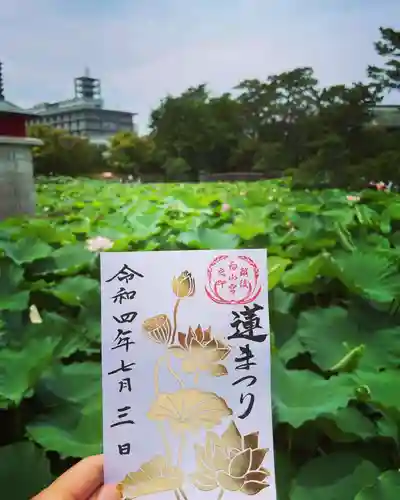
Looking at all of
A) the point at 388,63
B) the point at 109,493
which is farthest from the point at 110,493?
the point at 388,63

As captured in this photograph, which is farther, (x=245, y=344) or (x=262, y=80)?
(x=262, y=80)

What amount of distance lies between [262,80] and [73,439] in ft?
2.20

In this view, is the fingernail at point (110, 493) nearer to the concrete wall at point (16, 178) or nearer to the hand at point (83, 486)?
the hand at point (83, 486)

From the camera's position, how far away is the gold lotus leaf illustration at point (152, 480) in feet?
1.54

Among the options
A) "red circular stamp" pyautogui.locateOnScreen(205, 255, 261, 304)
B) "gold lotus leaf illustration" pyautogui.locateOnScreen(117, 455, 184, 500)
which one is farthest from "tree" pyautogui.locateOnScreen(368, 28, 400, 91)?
"gold lotus leaf illustration" pyautogui.locateOnScreen(117, 455, 184, 500)

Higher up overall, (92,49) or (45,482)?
(92,49)

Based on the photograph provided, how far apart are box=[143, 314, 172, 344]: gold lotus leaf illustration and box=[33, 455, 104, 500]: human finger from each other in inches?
5.0

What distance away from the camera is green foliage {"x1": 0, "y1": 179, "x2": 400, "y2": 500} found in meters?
0.59

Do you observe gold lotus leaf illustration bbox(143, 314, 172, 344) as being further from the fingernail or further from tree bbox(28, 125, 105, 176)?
Result: tree bbox(28, 125, 105, 176)

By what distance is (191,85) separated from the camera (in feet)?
3.20

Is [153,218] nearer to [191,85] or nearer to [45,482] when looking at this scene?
[191,85]

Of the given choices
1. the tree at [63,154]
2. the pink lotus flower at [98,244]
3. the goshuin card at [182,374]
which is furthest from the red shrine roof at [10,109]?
the goshuin card at [182,374]

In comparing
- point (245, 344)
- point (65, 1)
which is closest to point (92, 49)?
point (65, 1)

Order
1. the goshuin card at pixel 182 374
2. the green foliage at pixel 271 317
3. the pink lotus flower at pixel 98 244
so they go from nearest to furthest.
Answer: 1. the goshuin card at pixel 182 374
2. the green foliage at pixel 271 317
3. the pink lotus flower at pixel 98 244
